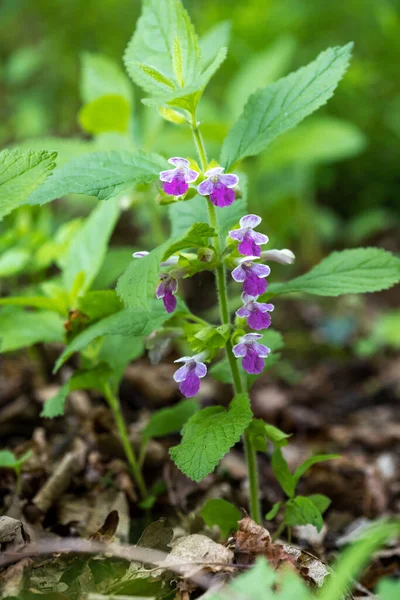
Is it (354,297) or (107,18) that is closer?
(354,297)

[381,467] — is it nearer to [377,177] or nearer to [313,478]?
[313,478]

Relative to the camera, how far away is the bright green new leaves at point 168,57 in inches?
61.5

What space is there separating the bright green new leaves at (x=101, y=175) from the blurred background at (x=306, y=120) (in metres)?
2.36

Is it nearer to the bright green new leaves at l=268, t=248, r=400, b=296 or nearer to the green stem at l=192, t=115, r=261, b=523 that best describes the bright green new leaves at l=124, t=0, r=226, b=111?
the green stem at l=192, t=115, r=261, b=523

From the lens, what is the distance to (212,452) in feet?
4.76

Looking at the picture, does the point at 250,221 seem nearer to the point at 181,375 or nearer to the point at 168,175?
the point at 168,175

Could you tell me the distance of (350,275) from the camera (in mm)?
1730

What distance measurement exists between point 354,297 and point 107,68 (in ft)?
7.49

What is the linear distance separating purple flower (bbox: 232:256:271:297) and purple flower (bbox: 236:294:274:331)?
34 millimetres

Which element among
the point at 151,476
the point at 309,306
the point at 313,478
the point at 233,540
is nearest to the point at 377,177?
the point at 309,306

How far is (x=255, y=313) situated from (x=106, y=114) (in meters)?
1.59

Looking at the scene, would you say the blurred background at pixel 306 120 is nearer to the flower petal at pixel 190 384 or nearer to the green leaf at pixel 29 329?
the green leaf at pixel 29 329

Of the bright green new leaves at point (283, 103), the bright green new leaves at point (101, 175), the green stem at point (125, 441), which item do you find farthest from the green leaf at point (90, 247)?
the bright green new leaves at point (283, 103)

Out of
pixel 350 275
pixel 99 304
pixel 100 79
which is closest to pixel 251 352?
pixel 350 275
